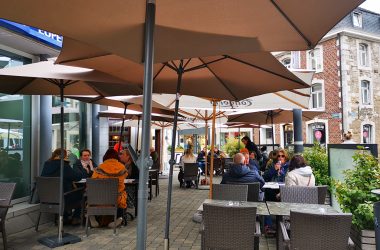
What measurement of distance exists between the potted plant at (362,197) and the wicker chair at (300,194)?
46cm

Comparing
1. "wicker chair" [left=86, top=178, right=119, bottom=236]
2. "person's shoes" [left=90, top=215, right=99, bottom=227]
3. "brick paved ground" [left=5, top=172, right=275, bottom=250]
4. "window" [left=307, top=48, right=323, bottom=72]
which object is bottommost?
"brick paved ground" [left=5, top=172, right=275, bottom=250]

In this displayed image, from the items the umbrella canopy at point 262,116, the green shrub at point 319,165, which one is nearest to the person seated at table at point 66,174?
the green shrub at point 319,165

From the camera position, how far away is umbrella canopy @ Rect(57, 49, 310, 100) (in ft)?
14.6

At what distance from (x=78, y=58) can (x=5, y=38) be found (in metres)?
3.12

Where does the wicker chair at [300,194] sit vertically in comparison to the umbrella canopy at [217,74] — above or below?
below

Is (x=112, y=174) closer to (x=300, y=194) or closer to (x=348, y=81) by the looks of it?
(x=300, y=194)

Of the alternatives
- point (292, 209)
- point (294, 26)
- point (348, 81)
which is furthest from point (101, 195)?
point (348, 81)

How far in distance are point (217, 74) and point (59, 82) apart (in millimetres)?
2365

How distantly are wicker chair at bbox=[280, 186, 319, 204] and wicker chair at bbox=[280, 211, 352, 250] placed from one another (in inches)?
73.4

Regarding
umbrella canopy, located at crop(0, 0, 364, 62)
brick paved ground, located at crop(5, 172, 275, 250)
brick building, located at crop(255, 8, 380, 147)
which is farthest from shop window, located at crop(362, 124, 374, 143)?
umbrella canopy, located at crop(0, 0, 364, 62)

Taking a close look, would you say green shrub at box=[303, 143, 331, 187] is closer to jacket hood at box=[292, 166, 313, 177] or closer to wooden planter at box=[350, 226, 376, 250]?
jacket hood at box=[292, 166, 313, 177]

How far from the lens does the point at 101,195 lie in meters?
6.11

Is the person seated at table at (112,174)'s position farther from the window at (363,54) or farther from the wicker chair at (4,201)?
the window at (363,54)

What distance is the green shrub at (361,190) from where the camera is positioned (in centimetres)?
420
